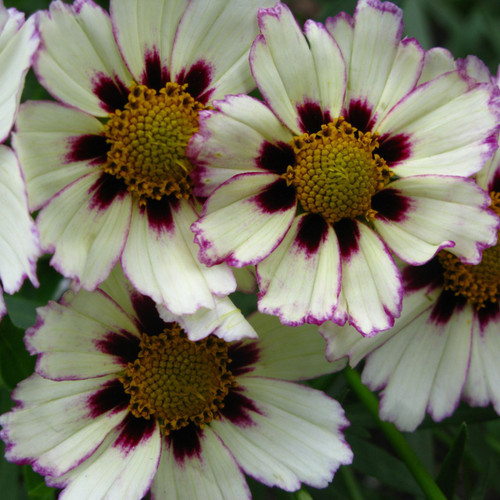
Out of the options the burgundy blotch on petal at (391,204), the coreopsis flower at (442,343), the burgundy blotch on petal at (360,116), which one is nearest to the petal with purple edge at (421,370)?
the coreopsis flower at (442,343)

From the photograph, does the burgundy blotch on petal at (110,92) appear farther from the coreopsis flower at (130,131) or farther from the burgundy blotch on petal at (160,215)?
the burgundy blotch on petal at (160,215)

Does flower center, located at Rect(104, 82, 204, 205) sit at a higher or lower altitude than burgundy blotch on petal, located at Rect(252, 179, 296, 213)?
higher

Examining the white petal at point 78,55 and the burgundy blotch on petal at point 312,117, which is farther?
the burgundy blotch on petal at point 312,117

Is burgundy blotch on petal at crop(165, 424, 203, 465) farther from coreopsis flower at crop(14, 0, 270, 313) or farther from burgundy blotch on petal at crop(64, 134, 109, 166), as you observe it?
burgundy blotch on petal at crop(64, 134, 109, 166)

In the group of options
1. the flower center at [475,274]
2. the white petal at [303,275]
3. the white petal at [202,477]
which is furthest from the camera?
the flower center at [475,274]

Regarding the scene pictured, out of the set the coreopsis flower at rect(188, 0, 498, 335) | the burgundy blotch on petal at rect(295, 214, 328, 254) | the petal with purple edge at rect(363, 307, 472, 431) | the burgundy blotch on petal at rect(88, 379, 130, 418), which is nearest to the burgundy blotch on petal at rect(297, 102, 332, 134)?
the coreopsis flower at rect(188, 0, 498, 335)

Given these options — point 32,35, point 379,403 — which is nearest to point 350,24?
point 32,35

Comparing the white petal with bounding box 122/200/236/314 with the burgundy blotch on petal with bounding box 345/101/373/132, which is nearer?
the white petal with bounding box 122/200/236/314

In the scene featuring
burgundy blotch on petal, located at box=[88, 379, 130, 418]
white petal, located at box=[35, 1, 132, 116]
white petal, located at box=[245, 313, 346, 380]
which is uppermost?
white petal, located at box=[35, 1, 132, 116]
